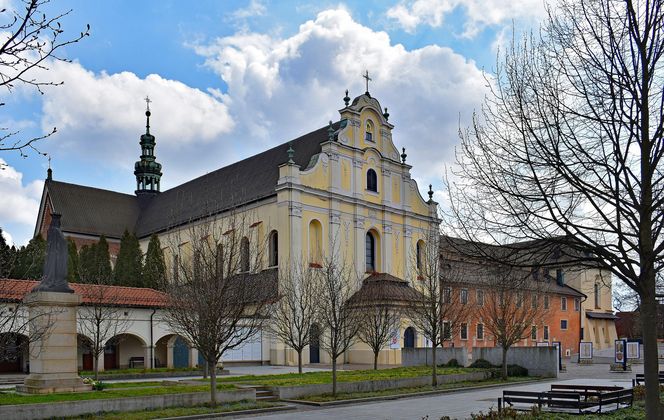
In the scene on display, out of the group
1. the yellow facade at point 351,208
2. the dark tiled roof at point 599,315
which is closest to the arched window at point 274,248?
the yellow facade at point 351,208

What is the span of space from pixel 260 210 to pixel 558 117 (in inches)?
1569

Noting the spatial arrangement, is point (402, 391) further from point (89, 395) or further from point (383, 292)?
point (89, 395)

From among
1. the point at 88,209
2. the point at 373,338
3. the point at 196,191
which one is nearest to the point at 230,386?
the point at 373,338

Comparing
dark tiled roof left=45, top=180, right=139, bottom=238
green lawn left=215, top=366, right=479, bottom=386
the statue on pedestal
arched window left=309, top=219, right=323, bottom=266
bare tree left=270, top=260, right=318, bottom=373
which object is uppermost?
dark tiled roof left=45, top=180, right=139, bottom=238

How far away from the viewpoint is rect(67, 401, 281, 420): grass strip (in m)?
18.1

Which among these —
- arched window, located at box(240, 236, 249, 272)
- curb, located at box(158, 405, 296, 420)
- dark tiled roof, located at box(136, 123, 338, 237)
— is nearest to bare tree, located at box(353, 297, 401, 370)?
arched window, located at box(240, 236, 249, 272)

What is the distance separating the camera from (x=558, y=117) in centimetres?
1102

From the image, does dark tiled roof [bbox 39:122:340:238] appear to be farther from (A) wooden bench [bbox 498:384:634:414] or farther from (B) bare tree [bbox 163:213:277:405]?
(A) wooden bench [bbox 498:384:634:414]

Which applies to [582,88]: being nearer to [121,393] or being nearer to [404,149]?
[121,393]

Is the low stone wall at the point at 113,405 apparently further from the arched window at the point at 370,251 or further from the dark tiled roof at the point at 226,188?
the arched window at the point at 370,251

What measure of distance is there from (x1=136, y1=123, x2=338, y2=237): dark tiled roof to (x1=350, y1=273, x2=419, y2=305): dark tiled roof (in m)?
11.1

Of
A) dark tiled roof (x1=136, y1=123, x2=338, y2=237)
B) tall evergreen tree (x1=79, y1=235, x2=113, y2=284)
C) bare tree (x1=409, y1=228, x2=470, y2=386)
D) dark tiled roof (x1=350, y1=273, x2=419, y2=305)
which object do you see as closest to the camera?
bare tree (x1=409, y1=228, x2=470, y2=386)

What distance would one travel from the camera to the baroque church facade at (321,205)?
4766cm

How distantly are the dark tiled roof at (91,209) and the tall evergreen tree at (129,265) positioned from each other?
9.17 meters
